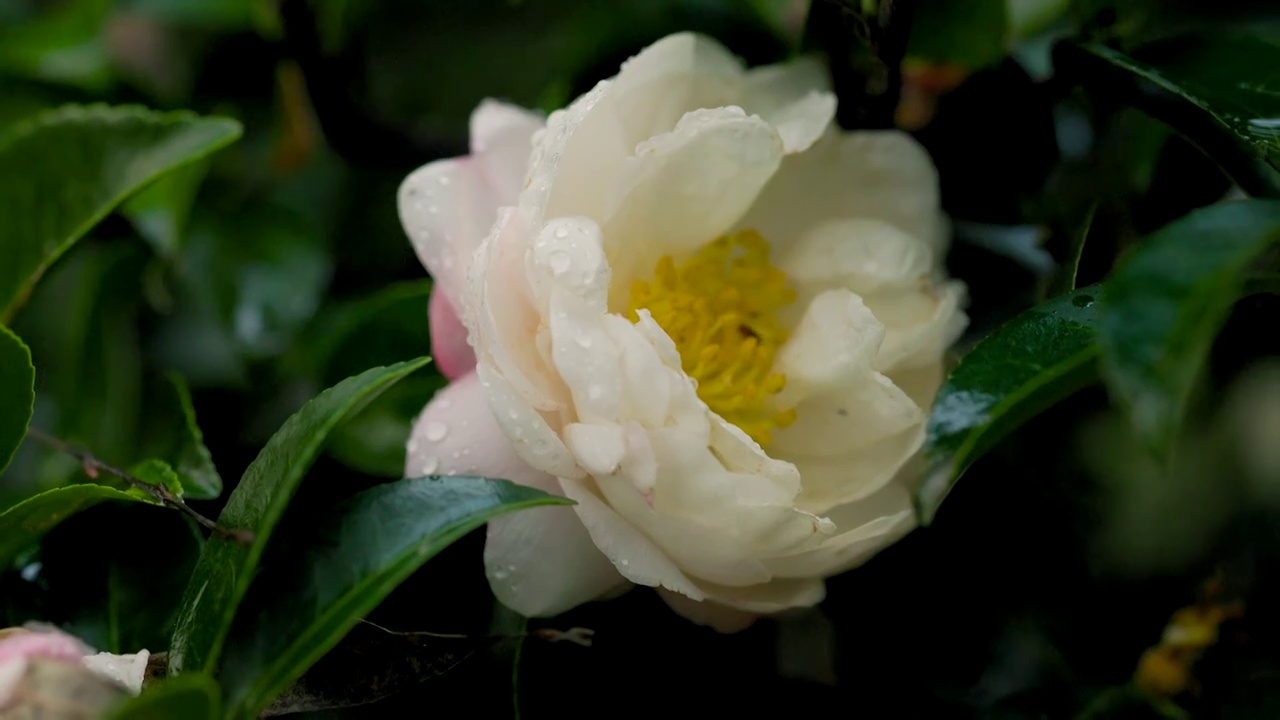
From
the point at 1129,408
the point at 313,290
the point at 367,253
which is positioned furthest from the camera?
the point at 367,253

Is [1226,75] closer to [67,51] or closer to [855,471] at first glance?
[855,471]

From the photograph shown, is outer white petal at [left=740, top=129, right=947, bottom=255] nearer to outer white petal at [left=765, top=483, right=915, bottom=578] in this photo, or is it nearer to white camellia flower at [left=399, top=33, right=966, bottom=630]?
white camellia flower at [left=399, top=33, right=966, bottom=630]

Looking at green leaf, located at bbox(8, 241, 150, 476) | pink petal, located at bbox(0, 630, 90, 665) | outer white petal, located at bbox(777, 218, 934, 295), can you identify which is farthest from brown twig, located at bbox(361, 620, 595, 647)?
green leaf, located at bbox(8, 241, 150, 476)

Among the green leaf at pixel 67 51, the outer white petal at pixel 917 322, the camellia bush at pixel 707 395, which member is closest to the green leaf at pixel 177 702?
the camellia bush at pixel 707 395

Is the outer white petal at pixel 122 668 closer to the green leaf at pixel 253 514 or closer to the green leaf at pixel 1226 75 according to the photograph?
the green leaf at pixel 253 514

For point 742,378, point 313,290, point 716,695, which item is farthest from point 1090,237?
point 313,290

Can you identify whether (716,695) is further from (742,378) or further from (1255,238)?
(1255,238)
